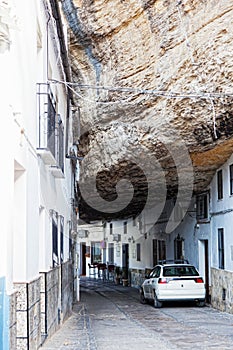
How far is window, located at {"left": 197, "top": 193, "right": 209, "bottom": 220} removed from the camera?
66.0ft

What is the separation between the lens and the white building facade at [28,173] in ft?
19.5

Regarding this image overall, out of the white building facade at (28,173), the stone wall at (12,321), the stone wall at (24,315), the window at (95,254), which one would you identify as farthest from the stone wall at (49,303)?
the window at (95,254)

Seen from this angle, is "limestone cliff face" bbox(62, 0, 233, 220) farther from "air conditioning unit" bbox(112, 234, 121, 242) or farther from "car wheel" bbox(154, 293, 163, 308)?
"air conditioning unit" bbox(112, 234, 121, 242)

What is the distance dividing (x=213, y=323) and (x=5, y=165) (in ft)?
32.9

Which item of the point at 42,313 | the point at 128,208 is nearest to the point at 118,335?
the point at 42,313

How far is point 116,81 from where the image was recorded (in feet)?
45.2

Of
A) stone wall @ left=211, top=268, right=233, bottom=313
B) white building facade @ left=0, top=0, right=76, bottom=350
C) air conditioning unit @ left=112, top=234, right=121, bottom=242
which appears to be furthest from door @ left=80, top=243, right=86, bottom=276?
white building facade @ left=0, top=0, right=76, bottom=350

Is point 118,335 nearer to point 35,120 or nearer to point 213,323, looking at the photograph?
point 213,323

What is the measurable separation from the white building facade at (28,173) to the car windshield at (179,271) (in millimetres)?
7096

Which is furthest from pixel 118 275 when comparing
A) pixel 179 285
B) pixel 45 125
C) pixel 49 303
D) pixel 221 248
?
pixel 45 125

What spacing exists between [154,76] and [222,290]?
7.73 meters

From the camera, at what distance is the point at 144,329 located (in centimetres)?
1338

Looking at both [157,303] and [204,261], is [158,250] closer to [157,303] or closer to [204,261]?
[204,261]

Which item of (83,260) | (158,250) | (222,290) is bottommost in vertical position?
(222,290)
